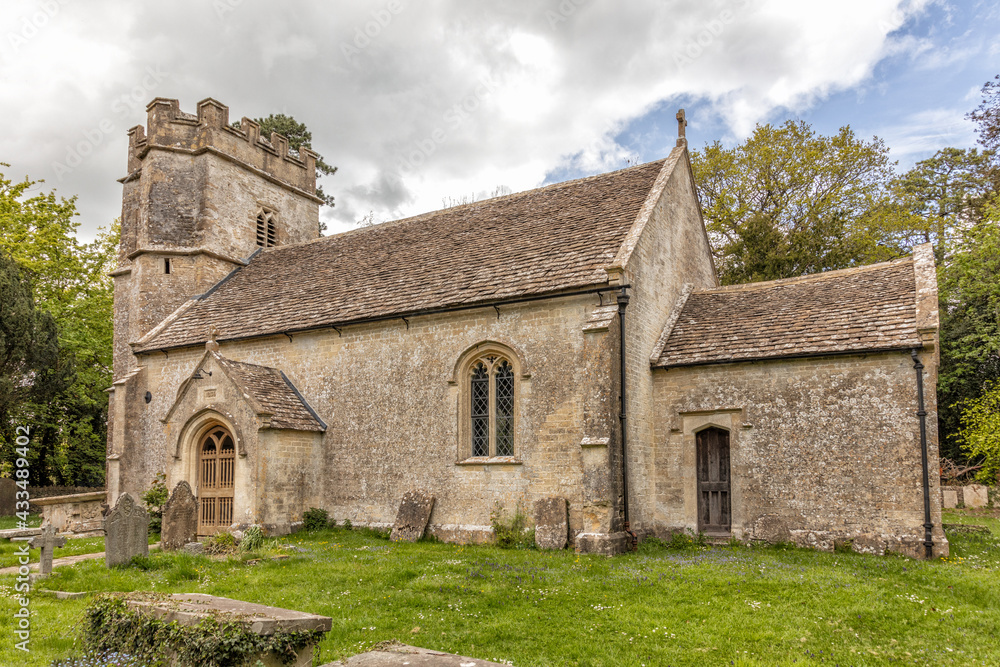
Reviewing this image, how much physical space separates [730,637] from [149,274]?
73.0ft

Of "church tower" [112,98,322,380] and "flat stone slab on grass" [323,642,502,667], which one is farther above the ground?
"church tower" [112,98,322,380]

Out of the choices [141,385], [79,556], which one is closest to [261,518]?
[79,556]

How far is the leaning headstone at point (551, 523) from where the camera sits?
45.4 ft

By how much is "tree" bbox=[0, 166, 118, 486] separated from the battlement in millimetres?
8645

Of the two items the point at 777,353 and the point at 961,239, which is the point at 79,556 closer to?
the point at 777,353

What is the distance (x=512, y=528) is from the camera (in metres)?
14.6

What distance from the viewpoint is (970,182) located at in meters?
31.6

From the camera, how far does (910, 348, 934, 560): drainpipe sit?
12.6 m

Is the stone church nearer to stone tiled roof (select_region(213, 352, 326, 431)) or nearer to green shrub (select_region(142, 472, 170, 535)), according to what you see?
stone tiled roof (select_region(213, 352, 326, 431))

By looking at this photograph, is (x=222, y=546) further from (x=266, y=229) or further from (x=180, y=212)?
(x=266, y=229)

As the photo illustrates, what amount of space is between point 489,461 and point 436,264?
6109 millimetres

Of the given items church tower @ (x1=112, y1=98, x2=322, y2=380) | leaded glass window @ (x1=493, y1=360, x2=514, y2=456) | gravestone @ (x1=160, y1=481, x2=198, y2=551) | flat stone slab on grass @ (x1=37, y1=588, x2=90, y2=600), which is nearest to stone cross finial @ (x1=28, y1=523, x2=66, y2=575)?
flat stone slab on grass @ (x1=37, y1=588, x2=90, y2=600)

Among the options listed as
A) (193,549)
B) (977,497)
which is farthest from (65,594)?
(977,497)

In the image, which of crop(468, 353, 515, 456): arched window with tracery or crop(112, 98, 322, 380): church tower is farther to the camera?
crop(112, 98, 322, 380): church tower
